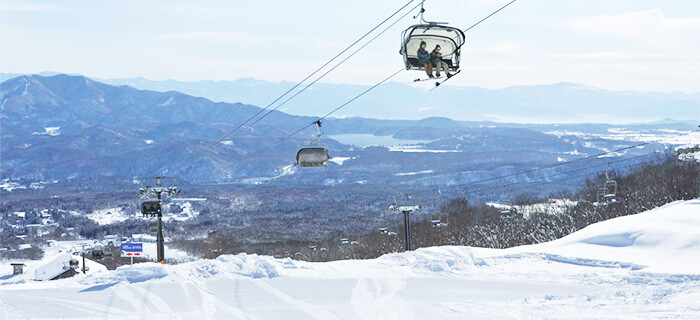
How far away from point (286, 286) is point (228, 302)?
2.11m

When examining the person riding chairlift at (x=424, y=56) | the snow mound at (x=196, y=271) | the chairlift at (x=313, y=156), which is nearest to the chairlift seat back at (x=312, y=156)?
the chairlift at (x=313, y=156)

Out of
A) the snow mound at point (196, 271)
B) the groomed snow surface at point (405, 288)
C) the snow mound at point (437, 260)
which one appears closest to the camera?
the groomed snow surface at point (405, 288)

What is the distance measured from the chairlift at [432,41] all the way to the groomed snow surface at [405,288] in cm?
583

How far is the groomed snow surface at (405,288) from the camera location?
47.0 ft

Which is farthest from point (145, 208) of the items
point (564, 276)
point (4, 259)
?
point (4, 259)

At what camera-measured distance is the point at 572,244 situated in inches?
958

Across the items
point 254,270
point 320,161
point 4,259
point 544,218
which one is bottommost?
point 4,259

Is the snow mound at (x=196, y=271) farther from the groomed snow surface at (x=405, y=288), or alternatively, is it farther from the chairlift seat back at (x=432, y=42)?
the chairlift seat back at (x=432, y=42)

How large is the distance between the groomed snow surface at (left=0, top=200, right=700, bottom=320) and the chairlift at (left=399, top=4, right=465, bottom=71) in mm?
5832

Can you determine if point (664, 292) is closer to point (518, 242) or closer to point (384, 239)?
point (518, 242)

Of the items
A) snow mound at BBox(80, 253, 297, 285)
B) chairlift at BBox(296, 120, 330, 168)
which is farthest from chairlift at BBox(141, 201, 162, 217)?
snow mound at BBox(80, 253, 297, 285)

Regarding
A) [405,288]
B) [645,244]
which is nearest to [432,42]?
[405,288]

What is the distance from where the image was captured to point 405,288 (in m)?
17.2

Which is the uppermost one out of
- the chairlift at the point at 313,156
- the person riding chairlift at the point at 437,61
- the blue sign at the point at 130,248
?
the person riding chairlift at the point at 437,61
